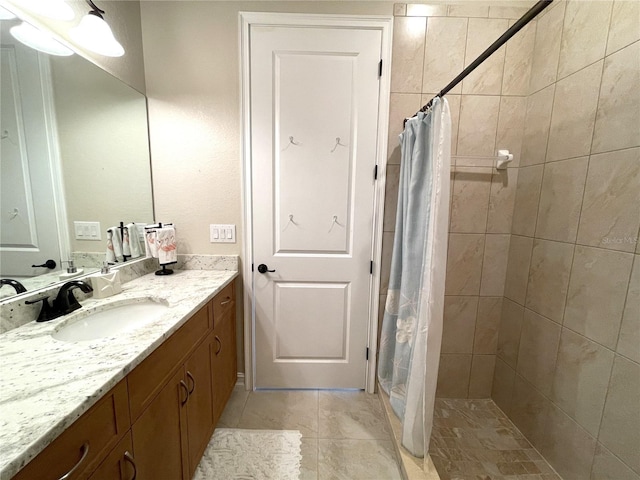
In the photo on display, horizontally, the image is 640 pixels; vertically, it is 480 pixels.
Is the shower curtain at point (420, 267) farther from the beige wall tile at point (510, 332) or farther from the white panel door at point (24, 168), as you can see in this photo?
the white panel door at point (24, 168)

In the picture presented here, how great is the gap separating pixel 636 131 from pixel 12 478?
209cm

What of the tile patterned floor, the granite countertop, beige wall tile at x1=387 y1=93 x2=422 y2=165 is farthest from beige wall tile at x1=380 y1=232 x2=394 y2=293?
the granite countertop

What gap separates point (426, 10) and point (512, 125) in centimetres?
87

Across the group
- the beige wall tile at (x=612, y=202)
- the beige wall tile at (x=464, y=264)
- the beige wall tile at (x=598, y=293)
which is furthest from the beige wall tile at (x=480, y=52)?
the beige wall tile at (x=598, y=293)

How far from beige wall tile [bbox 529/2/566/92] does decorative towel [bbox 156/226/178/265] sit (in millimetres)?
2367

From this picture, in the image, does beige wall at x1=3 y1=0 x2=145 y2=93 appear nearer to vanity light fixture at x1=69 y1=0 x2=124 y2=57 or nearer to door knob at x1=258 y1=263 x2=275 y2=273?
vanity light fixture at x1=69 y1=0 x2=124 y2=57

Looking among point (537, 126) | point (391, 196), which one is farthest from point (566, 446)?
point (537, 126)

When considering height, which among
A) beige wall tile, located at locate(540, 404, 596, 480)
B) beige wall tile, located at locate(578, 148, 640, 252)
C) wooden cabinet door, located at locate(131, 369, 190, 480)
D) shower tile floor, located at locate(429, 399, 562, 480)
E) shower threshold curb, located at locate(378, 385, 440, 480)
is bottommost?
shower tile floor, located at locate(429, 399, 562, 480)

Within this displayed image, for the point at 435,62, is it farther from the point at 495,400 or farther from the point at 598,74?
the point at 495,400

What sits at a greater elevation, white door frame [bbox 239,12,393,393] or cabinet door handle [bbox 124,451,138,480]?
white door frame [bbox 239,12,393,393]

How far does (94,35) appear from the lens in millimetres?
1159

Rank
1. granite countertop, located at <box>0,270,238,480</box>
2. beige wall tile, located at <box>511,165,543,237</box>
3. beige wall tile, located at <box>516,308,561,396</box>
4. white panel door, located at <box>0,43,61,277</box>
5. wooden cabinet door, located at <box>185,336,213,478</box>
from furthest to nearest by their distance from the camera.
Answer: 1. beige wall tile, located at <box>511,165,543,237</box>
2. beige wall tile, located at <box>516,308,561,396</box>
3. wooden cabinet door, located at <box>185,336,213,478</box>
4. white panel door, located at <box>0,43,61,277</box>
5. granite countertop, located at <box>0,270,238,480</box>

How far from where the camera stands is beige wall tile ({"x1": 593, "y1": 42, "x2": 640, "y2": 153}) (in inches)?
40.1

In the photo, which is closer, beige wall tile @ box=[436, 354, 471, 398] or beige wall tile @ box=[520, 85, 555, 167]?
beige wall tile @ box=[520, 85, 555, 167]
